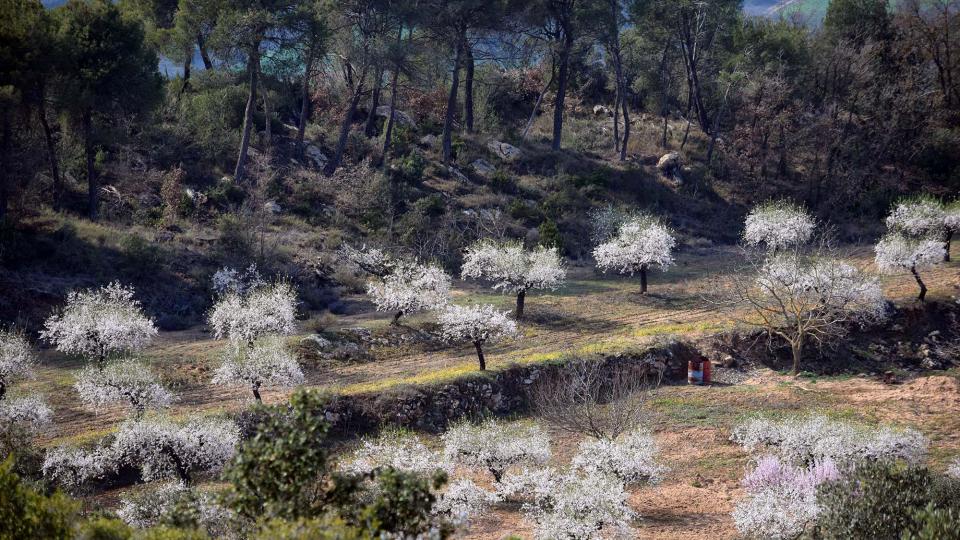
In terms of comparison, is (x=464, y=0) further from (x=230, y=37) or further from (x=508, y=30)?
(x=230, y=37)

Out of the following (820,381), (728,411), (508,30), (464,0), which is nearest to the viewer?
(728,411)

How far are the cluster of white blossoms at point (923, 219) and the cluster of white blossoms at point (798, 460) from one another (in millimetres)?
24133

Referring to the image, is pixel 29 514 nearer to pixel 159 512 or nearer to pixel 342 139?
pixel 159 512

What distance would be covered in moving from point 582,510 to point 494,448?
4.74 meters

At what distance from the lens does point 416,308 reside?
1394 inches

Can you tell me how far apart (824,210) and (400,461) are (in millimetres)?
49164

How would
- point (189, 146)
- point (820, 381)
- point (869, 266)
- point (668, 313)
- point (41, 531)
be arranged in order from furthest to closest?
1. point (189, 146)
2. point (869, 266)
3. point (668, 313)
4. point (820, 381)
5. point (41, 531)

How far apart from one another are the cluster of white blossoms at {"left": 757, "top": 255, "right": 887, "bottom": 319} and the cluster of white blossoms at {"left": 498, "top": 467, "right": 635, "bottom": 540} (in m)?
17.8

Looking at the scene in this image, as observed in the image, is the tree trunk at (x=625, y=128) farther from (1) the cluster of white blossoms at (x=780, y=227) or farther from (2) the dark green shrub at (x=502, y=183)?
(1) the cluster of white blossoms at (x=780, y=227)

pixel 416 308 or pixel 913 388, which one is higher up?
pixel 416 308

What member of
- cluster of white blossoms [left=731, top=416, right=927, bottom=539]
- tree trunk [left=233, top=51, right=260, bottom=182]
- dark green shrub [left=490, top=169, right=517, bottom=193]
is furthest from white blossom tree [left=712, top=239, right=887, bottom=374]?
tree trunk [left=233, top=51, right=260, bottom=182]

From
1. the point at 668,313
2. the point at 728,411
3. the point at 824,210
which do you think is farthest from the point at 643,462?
the point at 824,210

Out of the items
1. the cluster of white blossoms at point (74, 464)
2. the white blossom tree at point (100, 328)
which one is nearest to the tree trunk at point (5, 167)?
the white blossom tree at point (100, 328)

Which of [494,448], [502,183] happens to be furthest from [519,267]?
[502,183]
